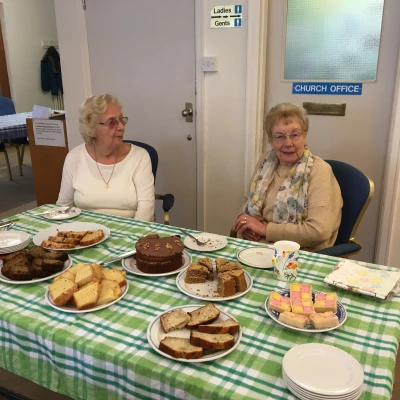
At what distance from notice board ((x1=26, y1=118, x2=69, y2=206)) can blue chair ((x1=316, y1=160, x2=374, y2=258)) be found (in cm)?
209

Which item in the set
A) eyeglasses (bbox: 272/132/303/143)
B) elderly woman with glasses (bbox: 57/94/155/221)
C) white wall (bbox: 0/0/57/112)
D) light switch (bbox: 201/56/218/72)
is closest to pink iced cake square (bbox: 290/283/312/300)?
eyeglasses (bbox: 272/132/303/143)

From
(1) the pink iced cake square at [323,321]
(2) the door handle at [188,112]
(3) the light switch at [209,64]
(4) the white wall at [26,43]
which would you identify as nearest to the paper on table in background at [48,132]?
(2) the door handle at [188,112]

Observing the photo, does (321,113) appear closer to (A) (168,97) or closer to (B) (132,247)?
(A) (168,97)

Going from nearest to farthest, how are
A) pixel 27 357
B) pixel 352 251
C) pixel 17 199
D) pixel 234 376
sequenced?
pixel 234 376, pixel 27 357, pixel 352 251, pixel 17 199

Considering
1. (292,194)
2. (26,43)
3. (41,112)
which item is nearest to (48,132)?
(41,112)

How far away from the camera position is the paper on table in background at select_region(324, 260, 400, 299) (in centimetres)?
120

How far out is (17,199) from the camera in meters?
4.59

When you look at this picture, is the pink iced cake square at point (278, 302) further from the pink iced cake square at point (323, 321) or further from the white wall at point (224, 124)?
the white wall at point (224, 124)

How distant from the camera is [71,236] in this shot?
1.56 metres

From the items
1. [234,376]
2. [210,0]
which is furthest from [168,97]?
[234,376]

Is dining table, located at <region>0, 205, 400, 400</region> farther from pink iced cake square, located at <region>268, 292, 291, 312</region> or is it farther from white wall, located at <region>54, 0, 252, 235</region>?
white wall, located at <region>54, 0, 252, 235</region>

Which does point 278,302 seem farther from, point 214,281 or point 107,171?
point 107,171

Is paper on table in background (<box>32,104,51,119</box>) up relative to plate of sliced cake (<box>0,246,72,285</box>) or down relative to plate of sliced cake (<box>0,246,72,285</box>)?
up

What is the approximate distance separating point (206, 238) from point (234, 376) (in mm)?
765
